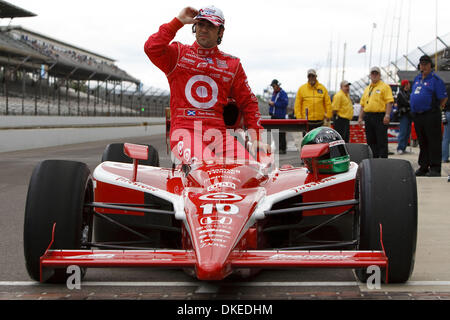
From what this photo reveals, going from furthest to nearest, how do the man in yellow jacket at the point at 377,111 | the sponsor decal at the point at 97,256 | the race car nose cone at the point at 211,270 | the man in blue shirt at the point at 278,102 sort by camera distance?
the man in blue shirt at the point at 278,102 < the man in yellow jacket at the point at 377,111 < the sponsor decal at the point at 97,256 < the race car nose cone at the point at 211,270

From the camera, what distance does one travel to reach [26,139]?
61.3 feet

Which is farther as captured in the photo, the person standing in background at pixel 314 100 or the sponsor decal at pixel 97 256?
the person standing in background at pixel 314 100

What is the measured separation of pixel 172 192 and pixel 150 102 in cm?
4380

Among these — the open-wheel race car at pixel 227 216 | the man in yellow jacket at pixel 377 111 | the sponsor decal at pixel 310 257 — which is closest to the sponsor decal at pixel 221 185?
the open-wheel race car at pixel 227 216

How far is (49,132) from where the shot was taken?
20.5 m

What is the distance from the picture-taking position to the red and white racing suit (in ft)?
14.2

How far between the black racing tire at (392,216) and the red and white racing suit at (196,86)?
4.47 feet

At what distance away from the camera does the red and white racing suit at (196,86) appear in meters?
4.33

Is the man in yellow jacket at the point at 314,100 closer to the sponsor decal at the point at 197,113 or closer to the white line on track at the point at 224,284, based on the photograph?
the sponsor decal at the point at 197,113

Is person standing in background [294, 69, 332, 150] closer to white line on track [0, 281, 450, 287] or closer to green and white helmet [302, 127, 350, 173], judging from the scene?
green and white helmet [302, 127, 350, 173]

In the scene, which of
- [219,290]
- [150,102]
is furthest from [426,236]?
[150,102]

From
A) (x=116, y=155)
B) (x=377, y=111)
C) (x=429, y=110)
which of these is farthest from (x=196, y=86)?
(x=377, y=111)

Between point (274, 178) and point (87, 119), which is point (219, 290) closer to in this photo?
point (274, 178)

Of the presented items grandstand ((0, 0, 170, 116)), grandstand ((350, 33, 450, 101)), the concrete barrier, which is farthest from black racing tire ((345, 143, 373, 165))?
grandstand ((0, 0, 170, 116))
